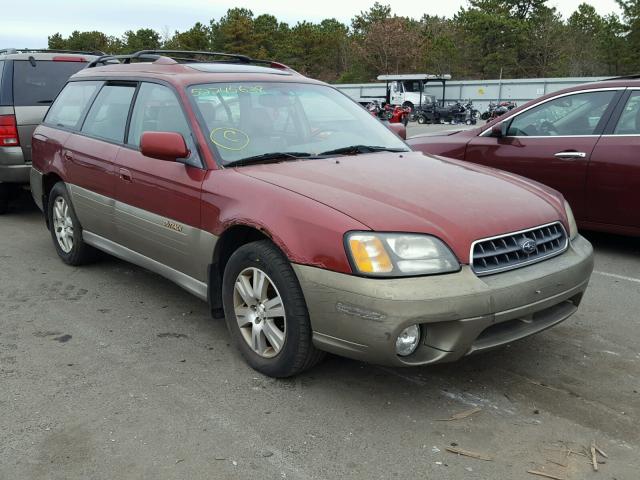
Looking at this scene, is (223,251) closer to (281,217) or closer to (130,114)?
(281,217)

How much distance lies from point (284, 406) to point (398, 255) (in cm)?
95

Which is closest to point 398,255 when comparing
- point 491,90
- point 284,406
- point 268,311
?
point 268,311

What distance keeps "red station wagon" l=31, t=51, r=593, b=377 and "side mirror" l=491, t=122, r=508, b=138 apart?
2.21 metres

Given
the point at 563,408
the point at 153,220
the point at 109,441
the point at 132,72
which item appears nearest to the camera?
the point at 109,441

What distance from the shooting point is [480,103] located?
133ft

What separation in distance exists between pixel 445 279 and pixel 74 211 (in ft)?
11.3

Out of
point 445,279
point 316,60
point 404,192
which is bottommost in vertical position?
point 445,279

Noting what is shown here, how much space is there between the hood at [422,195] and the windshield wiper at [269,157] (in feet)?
0.27

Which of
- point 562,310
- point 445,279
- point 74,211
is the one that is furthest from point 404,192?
point 74,211

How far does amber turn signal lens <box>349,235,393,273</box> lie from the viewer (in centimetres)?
279

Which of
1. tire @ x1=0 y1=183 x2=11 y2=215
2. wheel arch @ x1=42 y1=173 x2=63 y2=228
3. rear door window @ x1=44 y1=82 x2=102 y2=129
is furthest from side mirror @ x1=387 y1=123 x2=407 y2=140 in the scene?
tire @ x1=0 y1=183 x2=11 y2=215

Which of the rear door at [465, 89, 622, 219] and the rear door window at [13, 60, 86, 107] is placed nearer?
the rear door at [465, 89, 622, 219]

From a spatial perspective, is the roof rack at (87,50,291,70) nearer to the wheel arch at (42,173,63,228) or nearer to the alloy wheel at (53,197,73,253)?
the wheel arch at (42,173,63,228)

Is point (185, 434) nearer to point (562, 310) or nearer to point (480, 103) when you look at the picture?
point (562, 310)
